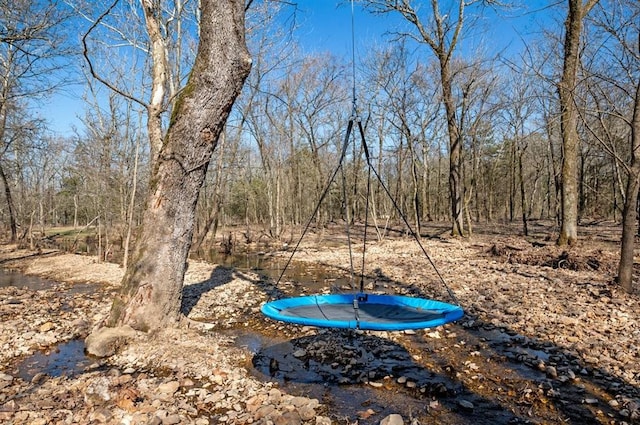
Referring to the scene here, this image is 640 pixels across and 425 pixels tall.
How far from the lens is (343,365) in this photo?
15.4ft

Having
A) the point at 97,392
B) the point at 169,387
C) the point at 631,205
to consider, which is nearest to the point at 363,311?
the point at 169,387

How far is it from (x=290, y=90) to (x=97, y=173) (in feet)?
41.4

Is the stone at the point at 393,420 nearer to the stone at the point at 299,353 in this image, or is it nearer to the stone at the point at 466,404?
the stone at the point at 466,404

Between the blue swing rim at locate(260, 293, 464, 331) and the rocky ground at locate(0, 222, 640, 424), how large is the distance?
1.91 feet

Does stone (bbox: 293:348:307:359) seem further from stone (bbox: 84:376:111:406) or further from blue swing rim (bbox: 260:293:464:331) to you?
stone (bbox: 84:376:111:406)

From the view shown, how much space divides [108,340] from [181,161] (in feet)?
7.64

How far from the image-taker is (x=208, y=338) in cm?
532

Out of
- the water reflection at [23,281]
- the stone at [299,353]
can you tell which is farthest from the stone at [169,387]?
the water reflection at [23,281]

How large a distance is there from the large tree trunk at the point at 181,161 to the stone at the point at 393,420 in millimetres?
3242

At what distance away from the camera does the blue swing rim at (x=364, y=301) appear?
12.2ft

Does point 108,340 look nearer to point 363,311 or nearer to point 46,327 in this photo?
point 46,327

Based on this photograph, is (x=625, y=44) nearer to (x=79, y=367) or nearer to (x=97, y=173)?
(x=79, y=367)

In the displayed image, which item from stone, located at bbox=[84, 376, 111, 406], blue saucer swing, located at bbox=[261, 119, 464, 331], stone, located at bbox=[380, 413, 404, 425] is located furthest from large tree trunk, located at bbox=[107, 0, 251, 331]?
stone, located at bbox=[380, 413, 404, 425]

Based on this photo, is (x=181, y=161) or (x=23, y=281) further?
(x=23, y=281)
